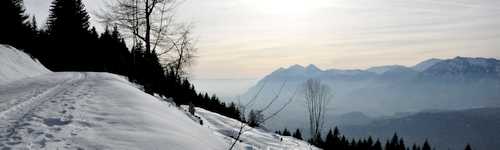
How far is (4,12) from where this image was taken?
125 ft

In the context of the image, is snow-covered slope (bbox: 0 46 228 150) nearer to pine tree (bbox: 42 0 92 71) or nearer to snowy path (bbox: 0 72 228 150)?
snowy path (bbox: 0 72 228 150)

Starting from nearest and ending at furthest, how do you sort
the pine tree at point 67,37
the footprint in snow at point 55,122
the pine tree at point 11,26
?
the footprint in snow at point 55,122 → the pine tree at point 11,26 → the pine tree at point 67,37

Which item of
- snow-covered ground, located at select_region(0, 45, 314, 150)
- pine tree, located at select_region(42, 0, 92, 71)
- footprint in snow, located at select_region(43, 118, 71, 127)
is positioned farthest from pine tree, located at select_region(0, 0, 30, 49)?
footprint in snow, located at select_region(43, 118, 71, 127)

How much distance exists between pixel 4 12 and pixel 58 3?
11719mm

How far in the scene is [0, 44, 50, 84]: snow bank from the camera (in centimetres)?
2382

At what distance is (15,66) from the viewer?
2731 cm

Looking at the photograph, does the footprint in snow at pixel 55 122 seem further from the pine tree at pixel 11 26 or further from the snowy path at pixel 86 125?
the pine tree at pixel 11 26

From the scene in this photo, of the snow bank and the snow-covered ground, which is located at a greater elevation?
the snow bank

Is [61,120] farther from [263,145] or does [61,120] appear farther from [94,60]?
[94,60]

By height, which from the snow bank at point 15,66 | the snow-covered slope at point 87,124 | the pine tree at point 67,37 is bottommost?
the snow-covered slope at point 87,124

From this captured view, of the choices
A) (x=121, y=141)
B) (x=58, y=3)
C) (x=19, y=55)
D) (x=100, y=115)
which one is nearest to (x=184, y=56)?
(x=19, y=55)

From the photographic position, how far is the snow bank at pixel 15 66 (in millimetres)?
23823

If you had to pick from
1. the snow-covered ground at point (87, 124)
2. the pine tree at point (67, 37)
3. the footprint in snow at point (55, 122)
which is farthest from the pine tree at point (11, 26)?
the footprint in snow at point (55, 122)

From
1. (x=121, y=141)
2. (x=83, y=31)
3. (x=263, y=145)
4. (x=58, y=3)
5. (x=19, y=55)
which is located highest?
(x=58, y=3)
